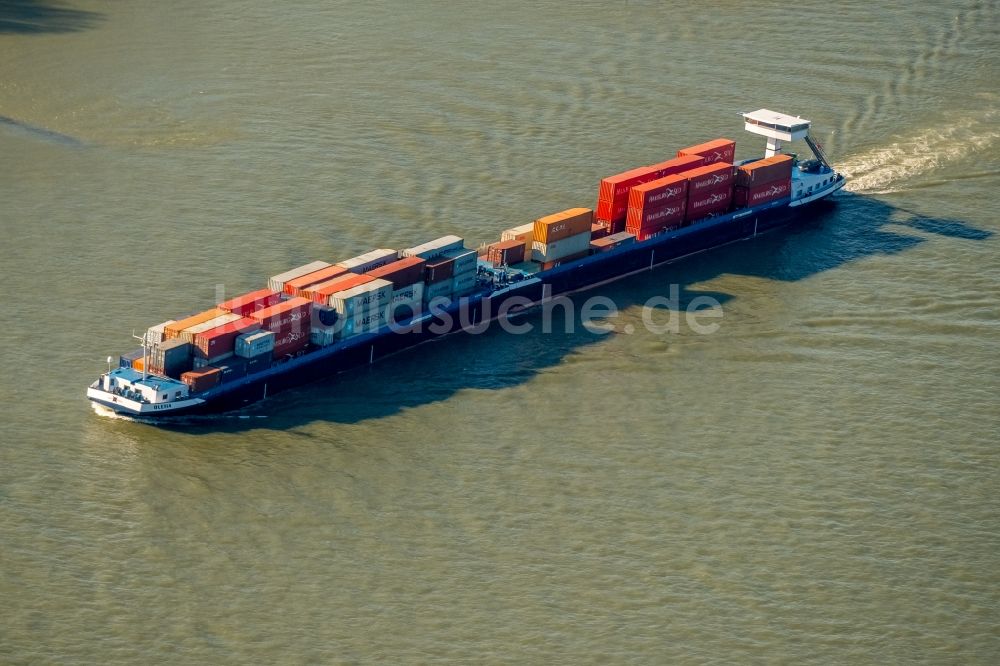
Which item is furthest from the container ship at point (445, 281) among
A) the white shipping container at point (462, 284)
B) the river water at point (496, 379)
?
the river water at point (496, 379)

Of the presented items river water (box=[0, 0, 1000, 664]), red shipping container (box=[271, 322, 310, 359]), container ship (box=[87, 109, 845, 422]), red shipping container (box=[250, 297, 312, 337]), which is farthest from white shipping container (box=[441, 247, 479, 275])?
red shipping container (box=[271, 322, 310, 359])

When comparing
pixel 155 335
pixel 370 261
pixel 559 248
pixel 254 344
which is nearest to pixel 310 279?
pixel 370 261

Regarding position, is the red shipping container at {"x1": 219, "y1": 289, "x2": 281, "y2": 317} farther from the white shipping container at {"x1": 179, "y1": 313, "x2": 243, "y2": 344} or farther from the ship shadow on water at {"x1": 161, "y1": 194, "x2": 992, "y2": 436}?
the ship shadow on water at {"x1": 161, "y1": 194, "x2": 992, "y2": 436}

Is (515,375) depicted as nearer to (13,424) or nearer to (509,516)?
(509,516)

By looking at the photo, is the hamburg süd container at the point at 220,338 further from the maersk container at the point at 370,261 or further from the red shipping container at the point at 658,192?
the red shipping container at the point at 658,192

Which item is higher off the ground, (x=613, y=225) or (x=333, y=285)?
(x=613, y=225)

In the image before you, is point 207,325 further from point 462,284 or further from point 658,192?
point 658,192
